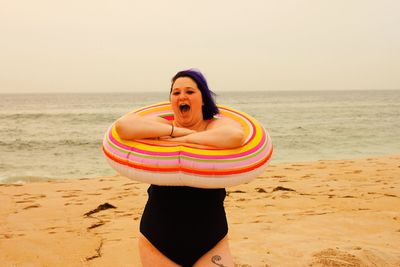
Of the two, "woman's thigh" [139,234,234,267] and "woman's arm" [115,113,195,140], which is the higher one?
"woman's arm" [115,113,195,140]

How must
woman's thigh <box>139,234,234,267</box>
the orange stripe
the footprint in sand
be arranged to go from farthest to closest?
the footprint in sand → woman's thigh <box>139,234,234,267</box> → the orange stripe

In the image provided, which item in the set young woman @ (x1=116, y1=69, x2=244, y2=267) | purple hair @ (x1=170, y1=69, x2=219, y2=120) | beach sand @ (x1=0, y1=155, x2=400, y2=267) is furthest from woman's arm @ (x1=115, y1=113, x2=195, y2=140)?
beach sand @ (x1=0, y1=155, x2=400, y2=267)

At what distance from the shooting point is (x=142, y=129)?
1971mm

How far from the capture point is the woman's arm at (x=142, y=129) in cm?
197

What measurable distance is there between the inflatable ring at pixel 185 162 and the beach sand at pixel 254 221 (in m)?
1.78

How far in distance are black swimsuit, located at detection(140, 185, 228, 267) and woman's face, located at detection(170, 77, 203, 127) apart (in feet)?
1.26

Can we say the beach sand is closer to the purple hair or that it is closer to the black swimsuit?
the black swimsuit

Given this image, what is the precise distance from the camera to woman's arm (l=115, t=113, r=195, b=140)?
1973 millimetres

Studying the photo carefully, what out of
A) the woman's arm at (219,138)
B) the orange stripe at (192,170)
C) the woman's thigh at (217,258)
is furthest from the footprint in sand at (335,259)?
the woman's arm at (219,138)

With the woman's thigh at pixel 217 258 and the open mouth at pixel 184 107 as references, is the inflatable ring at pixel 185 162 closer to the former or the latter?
the open mouth at pixel 184 107

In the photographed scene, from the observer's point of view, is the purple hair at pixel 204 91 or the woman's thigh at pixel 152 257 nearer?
the woman's thigh at pixel 152 257

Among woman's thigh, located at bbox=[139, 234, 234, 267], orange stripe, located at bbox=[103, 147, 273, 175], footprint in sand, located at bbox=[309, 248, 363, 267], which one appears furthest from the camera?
footprint in sand, located at bbox=[309, 248, 363, 267]

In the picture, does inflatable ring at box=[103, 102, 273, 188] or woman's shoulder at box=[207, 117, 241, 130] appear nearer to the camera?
inflatable ring at box=[103, 102, 273, 188]

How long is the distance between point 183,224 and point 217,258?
0.76ft
